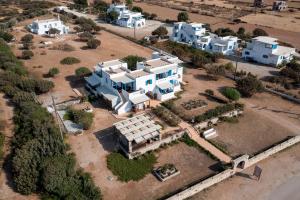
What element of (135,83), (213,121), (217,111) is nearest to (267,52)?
(217,111)

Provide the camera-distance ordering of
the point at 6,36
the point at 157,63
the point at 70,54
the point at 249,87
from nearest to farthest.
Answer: the point at 249,87 < the point at 157,63 < the point at 70,54 < the point at 6,36

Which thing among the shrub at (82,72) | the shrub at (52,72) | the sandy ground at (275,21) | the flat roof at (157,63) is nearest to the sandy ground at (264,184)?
the flat roof at (157,63)

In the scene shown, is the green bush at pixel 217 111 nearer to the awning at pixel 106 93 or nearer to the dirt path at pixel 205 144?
the dirt path at pixel 205 144

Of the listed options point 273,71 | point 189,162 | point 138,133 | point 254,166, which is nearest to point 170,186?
point 189,162

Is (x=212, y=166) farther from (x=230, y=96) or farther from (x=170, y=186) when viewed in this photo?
(x=230, y=96)

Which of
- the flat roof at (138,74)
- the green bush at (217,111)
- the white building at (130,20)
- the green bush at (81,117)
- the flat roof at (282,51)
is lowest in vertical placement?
the green bush at (81,117)

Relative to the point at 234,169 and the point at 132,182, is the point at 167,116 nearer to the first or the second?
the point at 234,169
